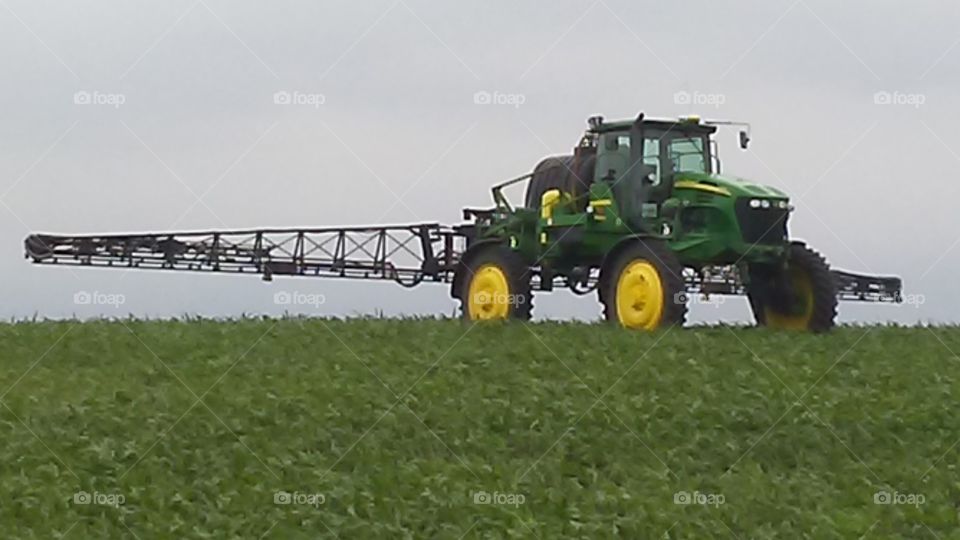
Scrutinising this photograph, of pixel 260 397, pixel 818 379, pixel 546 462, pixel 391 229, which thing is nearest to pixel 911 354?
pixel 818 379

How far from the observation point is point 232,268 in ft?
84.9

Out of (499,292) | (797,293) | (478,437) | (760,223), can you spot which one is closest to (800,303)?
(797,293)

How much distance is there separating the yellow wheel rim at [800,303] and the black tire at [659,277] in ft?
6.68

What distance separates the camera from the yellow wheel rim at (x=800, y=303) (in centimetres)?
1847

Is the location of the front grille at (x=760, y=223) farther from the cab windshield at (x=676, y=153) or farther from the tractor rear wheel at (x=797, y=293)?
the cab windshield at (x=676, y=153)

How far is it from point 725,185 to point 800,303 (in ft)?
6.16

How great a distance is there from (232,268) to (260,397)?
13078 mm

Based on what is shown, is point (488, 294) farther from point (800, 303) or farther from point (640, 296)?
point (800, 303)

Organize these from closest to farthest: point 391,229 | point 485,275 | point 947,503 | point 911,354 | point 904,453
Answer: point 947,503 < point 904,453 < point 911,354 < point 485,275 < point 391,229

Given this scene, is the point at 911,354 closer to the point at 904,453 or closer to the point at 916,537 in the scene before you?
the point at 904,453

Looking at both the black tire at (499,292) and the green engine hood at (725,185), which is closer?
the green engine hood at (725,185)

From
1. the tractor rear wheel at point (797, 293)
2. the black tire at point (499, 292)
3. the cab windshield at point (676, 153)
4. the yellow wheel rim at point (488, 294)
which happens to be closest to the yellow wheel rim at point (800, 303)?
the tractor rear wheel at point (797, 293)

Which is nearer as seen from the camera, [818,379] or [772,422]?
[772,422]

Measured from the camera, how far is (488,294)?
19.9 metres
